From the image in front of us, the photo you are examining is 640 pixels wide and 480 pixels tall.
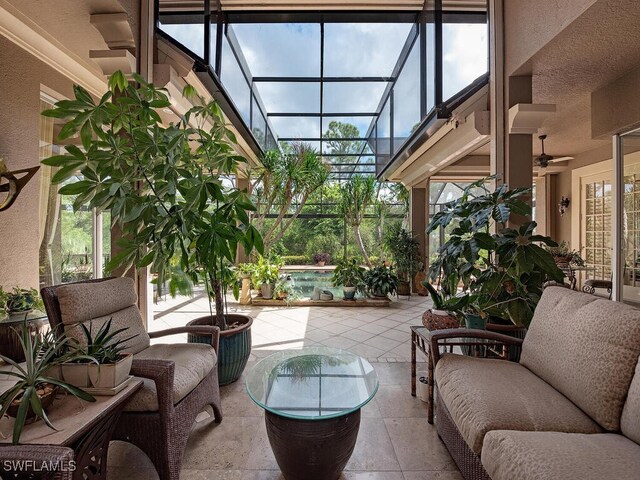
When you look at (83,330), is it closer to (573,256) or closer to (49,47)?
(49,47)

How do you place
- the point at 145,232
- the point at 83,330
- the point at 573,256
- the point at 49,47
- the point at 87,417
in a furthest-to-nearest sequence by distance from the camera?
the point at 573,256 → the point at 49,47 → the point at 145,232 → the point at 83,330 → the point at 87,417

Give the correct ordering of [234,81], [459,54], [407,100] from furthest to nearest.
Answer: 1. [407,100]
2. [234,81]
3. [459,54]

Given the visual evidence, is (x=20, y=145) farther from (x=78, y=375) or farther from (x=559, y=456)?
(x=559, y=456)

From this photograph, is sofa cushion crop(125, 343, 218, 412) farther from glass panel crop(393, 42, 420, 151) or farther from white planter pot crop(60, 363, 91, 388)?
glass panel crop(393, 42, 420, 151)

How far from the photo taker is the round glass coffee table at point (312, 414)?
4.49ft

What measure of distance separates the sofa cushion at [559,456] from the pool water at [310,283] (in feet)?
14.5

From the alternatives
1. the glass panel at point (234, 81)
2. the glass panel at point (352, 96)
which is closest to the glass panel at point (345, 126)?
the glass panel at point (352, 96)

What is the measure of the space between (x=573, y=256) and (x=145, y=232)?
18.5ft

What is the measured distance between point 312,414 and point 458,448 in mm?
765

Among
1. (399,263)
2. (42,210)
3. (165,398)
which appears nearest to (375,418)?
(165,398)

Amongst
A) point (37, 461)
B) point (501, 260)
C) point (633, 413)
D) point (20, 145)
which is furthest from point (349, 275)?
point (37, 461)

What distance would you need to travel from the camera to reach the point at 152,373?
1417 mm

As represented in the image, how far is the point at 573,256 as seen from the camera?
4512 millimetres

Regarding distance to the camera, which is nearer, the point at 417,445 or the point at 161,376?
the point at 161,376
